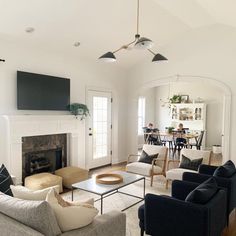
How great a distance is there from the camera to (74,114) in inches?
232

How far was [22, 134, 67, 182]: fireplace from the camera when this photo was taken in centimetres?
514

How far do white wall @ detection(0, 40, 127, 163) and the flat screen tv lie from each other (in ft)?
0.45

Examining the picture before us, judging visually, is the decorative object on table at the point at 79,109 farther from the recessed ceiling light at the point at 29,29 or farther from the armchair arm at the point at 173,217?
the armchair arm at the point at 173,217

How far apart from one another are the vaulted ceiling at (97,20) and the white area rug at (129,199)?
10.3ft

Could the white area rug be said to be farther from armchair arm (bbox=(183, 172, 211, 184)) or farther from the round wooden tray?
armchair arm (bbox=(183, 172, 211, 184))

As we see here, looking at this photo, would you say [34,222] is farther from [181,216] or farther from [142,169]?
[142,169]

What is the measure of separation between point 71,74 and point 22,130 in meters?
1.86

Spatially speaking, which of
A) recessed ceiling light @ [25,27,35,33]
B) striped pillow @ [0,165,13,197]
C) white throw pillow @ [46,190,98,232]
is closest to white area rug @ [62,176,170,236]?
white throw pillow @ [46,190,98,232]

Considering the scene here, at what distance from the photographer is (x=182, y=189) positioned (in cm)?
331

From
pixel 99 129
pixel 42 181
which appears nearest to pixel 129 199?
pixel 42 181

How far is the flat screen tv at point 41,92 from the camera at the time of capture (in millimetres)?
4852

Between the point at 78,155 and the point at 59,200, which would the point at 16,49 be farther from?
the point at 59,200

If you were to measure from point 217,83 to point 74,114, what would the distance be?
3.56 m

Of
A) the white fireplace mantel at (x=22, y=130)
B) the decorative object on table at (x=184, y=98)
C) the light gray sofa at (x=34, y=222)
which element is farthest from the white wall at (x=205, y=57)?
the light gray sofa at (x=34, y=222)
